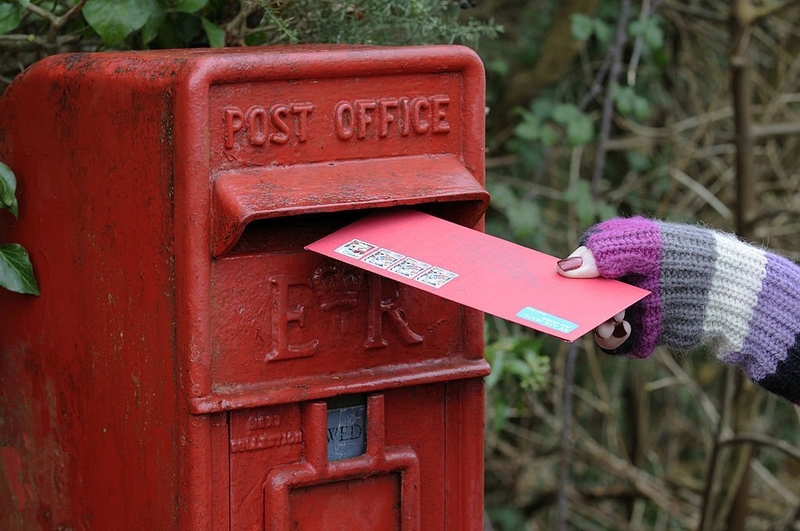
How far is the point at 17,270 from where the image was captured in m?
2.02

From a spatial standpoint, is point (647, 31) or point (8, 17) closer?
point (8, 17)

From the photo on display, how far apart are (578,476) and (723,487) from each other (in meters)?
0.80

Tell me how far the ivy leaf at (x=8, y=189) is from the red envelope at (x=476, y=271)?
2.19 ft

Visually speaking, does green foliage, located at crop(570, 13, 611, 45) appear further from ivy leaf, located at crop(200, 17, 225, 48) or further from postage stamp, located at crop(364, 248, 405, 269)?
postage stamp, located at crop(364, 248, 405, 269)

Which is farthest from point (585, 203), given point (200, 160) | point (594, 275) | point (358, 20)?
point (200, 160)

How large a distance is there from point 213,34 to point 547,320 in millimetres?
1142

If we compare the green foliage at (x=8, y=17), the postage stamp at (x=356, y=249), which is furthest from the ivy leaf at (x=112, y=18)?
the postage stamp at (x=356, y=249)

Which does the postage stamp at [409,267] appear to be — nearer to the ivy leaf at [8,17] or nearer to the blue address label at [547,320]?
the blue address label at [547,320]

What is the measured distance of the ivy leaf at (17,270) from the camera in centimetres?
200

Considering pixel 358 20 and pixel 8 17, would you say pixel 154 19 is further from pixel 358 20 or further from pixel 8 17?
pixel 358 20

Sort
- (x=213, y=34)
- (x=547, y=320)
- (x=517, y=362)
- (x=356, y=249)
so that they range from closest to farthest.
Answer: (x=547, y=320) → (x=356, y=249) → (x=213, y=34) → (x=517, y=362)

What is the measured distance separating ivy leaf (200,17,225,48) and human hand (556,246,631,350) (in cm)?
98

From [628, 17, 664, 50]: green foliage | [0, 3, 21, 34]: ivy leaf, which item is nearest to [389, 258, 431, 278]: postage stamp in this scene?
[0, 3, 21, 34]: ivy leaf

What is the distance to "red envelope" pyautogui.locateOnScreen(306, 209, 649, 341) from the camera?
1569 mm
